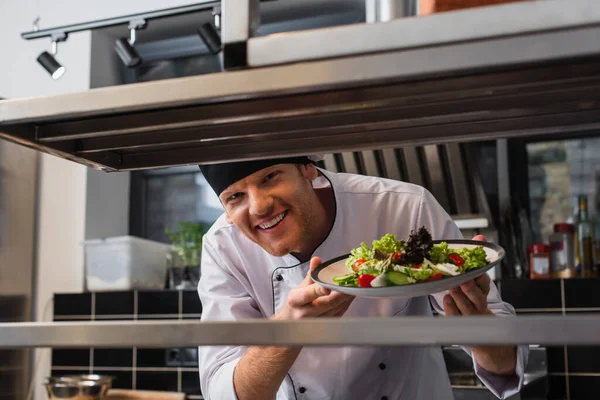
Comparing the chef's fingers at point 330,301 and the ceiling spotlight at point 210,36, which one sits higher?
the ceiling spotlight at point 210,36

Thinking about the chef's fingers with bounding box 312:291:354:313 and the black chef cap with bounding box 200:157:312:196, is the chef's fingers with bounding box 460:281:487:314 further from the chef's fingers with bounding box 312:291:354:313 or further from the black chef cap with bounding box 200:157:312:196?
the black chef cap with bounding box 200:157:312:196

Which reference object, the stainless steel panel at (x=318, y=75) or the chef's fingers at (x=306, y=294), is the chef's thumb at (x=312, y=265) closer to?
the chef's fingers at (x=306, y=294)

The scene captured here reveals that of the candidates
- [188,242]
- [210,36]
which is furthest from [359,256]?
[188,242]

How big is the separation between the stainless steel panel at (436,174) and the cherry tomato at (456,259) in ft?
5.79

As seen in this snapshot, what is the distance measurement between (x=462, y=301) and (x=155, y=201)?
9.04ft

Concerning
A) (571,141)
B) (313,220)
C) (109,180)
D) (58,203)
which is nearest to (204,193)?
(109,180)

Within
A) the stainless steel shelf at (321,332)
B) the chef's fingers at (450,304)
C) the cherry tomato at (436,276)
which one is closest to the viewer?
the stainless steel shelf at (321,332)

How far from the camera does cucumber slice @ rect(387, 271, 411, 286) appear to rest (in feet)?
3.43

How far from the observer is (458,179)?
9.48 ft

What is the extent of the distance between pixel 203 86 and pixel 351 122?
25cm

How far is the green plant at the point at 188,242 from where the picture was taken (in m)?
3.25

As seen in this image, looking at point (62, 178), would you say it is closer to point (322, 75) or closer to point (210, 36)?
point (210, 36)

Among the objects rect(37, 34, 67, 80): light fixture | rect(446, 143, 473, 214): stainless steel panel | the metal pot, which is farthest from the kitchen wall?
rect(446, 143, 473, 214): stainless steel panel

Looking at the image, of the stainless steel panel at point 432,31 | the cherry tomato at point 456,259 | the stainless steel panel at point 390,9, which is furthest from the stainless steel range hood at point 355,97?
the cherry tomato at point 456,259
